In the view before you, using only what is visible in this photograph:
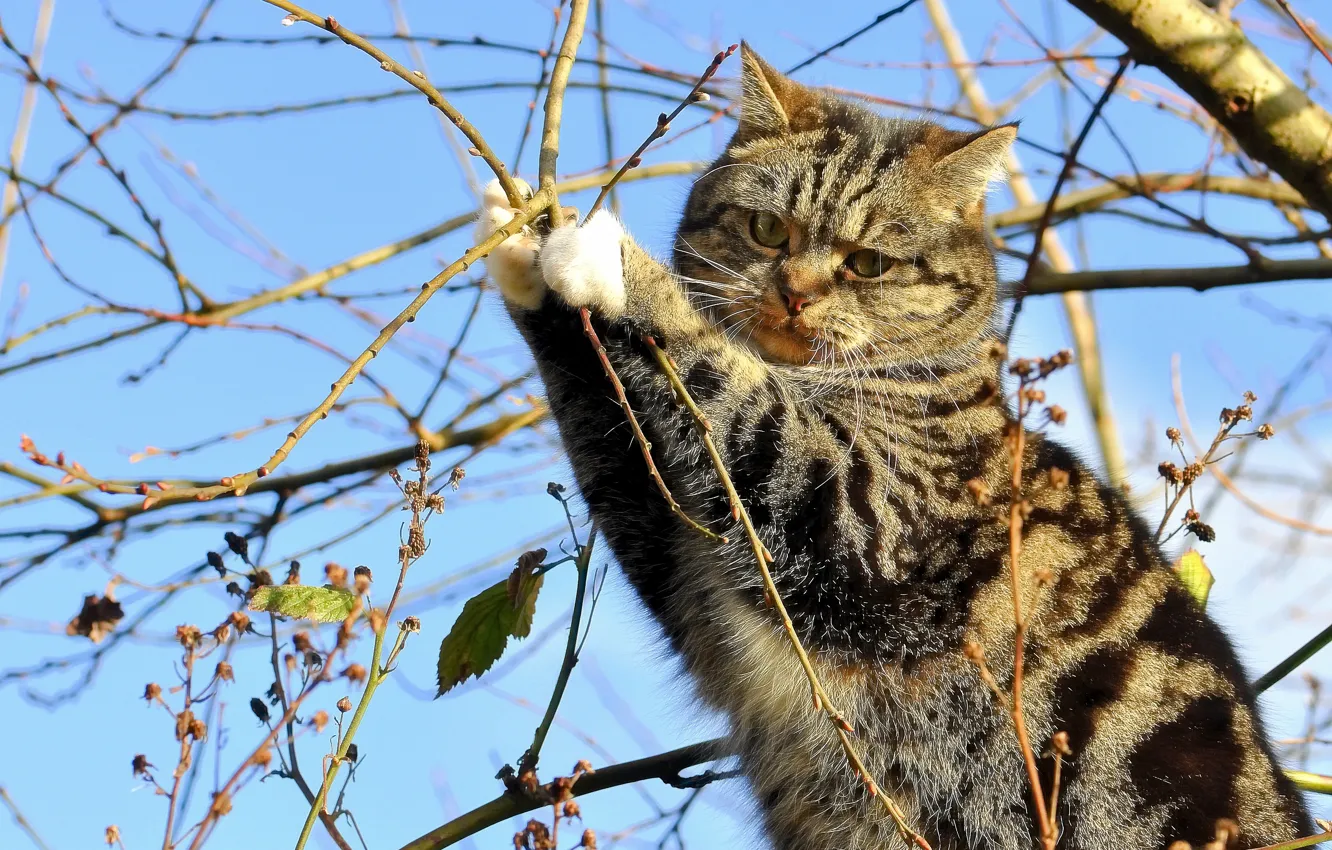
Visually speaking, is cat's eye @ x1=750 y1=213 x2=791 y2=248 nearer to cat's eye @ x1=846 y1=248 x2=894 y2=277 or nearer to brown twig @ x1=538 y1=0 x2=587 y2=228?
cat's eye @ x1=846 y1=248 x2=894 y2=277

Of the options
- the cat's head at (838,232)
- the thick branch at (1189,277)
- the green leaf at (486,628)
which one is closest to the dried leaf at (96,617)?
the green leaf at (486,628)

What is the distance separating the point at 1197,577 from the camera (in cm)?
331

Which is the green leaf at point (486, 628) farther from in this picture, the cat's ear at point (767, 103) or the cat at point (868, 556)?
the cat's ear at point (767, 103)

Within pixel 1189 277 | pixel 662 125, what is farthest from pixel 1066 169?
pixel 1189 277

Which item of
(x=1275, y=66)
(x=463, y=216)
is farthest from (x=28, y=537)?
(x=1275, y=66)

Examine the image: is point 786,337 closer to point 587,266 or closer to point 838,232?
point 838,232

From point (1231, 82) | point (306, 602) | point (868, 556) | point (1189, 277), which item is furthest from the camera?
point (1189, 277)

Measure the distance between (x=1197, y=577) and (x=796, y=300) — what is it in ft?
4.63

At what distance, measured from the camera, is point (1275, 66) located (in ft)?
12.0

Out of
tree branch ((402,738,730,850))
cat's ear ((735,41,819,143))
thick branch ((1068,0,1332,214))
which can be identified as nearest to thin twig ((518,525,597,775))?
tree branch ((402,738,730,850))

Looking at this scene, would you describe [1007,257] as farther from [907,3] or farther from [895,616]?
[895,616]

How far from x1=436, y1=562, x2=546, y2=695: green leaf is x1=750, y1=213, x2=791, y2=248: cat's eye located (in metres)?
1.27

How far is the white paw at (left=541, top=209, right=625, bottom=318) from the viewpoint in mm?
2590

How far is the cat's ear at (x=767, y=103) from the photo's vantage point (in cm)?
367
